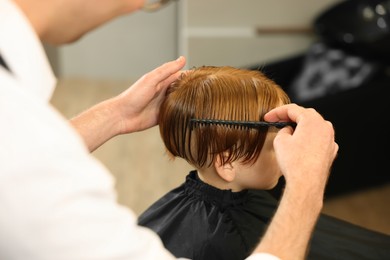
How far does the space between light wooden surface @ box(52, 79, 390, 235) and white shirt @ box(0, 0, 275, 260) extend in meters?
2.02

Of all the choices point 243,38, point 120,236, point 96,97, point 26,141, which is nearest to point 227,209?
point 120,236

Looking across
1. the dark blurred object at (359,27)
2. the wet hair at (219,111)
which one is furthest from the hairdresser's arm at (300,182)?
the dark blurred object at (359,27)

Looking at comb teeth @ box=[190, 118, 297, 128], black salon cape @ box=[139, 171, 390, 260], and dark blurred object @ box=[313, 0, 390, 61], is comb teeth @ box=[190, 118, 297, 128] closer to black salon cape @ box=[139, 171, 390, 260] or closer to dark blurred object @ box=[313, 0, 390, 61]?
black salon cape @ box=[139, 171, 390, 260]

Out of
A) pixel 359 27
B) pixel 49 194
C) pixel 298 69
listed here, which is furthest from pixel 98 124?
pixel 298 69

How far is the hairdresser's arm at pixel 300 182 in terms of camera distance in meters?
1.06

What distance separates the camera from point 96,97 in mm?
4430

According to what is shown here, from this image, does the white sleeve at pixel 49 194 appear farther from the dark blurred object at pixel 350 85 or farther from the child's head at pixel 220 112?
the dark blurred object at pixel 350 85

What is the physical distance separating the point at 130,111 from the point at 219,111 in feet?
0.77

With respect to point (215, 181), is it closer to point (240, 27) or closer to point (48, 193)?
point (48, 193)

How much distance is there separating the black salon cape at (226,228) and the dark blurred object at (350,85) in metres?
1.36

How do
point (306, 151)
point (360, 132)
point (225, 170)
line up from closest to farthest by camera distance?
1. point (306, 151)
2. point (225, 170)
3. point (360, 132)

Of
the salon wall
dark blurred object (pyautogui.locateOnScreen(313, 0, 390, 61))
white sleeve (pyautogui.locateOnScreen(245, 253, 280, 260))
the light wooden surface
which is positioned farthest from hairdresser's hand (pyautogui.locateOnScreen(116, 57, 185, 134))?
the salon wall

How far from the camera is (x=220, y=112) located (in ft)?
4.45

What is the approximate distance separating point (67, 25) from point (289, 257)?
0.49 metres
